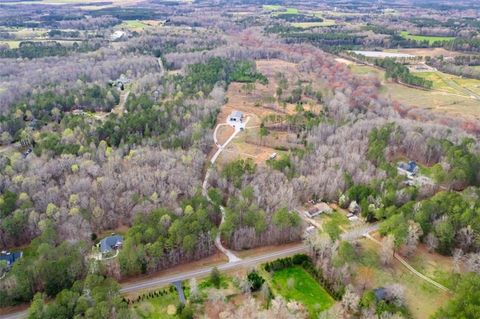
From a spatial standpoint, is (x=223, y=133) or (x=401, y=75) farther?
(x=401, y=75)

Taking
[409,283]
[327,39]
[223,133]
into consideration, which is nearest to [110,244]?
[409,283]

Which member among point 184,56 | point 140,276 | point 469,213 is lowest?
point 140,276

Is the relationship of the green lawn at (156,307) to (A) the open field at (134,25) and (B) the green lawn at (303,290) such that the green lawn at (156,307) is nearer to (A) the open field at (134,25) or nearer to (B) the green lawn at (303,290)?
(B) the green lawn at (303,290)

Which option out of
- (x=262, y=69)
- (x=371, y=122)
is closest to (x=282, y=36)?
(x=262, y=69)

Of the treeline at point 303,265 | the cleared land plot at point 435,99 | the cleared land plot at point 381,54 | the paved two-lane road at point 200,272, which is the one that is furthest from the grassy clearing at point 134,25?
the treeline at point 303,265

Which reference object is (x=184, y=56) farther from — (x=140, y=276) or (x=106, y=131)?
(x=140, y=276)

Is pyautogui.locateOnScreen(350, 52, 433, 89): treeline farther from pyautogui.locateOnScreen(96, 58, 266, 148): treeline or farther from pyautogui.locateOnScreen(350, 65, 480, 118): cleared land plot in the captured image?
pyautogui.locateOnScreen(96, 58, 266, 148): treeline

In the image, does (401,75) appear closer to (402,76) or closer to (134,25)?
(402,76)
